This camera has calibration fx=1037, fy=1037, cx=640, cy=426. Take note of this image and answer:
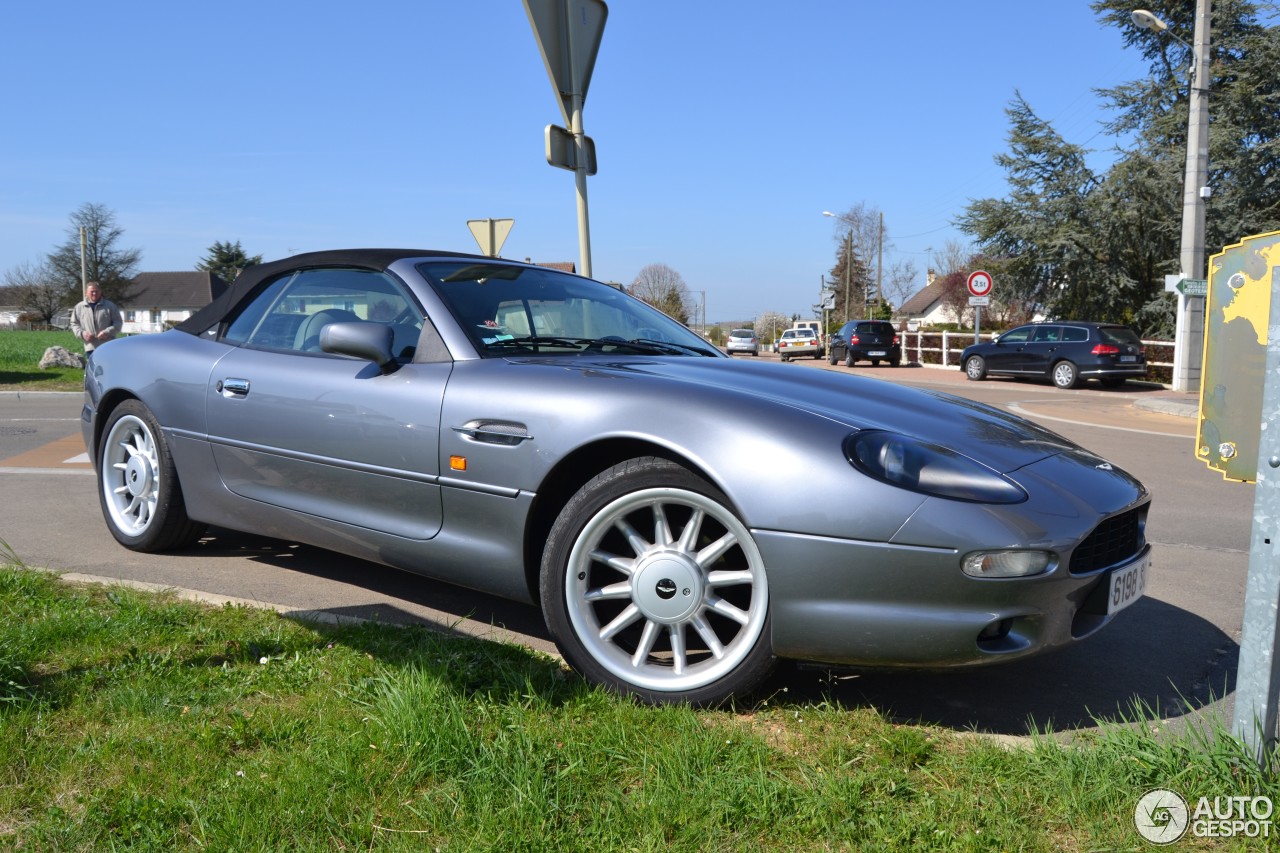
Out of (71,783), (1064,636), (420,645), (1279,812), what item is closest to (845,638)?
(1064,636)

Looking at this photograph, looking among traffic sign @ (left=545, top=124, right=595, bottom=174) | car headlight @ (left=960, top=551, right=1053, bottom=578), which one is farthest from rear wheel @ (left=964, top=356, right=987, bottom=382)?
car headlight @ (left=960, top=551, right=1053, bottom=578)

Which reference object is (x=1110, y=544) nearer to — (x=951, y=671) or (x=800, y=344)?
(x=951, y=671)

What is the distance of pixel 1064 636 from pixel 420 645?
1.82 m

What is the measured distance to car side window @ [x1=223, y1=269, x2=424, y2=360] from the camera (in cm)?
372

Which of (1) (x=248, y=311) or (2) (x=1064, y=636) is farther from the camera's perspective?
(1) (x=248, y=311)

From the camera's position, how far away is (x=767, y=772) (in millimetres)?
2340

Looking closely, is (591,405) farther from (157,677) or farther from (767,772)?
(157,677)

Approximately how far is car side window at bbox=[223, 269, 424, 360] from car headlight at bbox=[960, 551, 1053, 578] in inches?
78.9

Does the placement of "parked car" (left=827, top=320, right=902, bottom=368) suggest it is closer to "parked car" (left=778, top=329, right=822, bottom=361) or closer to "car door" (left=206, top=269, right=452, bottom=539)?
"parked car" (left=778, top=329, right=822, bottom=361)

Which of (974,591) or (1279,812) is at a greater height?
(974,591)

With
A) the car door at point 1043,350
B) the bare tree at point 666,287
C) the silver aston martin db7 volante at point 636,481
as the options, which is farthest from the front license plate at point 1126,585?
the bare tree at point 666,287

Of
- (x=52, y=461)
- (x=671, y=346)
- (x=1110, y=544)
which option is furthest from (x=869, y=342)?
(x=1110, y=544)

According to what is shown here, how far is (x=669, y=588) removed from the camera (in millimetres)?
2828

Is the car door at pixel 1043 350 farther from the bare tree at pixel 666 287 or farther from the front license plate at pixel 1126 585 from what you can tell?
the bare tree at pixel 666 287
